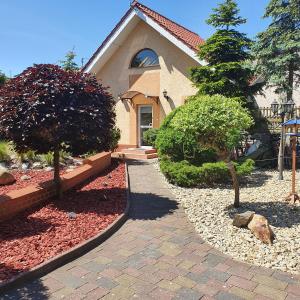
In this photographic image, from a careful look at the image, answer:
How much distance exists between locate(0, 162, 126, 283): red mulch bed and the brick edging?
0.11 meters

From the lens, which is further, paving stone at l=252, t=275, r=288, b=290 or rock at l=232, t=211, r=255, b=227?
rock at l=232, t=211, r=255, b=227

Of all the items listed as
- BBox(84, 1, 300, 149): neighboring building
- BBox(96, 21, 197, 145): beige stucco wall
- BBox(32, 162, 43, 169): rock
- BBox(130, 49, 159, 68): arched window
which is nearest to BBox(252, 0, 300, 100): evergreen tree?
BBox(84, 1, 300, 149): neighboring building

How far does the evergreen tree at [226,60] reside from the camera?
12289 millimetres

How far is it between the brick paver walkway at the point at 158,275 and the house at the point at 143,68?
1050 cm

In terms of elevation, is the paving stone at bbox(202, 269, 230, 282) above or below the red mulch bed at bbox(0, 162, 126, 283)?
below

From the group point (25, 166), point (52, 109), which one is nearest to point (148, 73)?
point (25, 166)

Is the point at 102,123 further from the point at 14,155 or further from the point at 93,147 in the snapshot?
the point at 14,155

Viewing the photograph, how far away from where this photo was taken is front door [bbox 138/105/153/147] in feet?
53.9

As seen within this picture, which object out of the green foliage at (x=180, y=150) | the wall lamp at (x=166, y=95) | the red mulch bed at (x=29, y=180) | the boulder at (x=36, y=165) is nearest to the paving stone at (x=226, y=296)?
the red mulch bed at (x=29, y=180)

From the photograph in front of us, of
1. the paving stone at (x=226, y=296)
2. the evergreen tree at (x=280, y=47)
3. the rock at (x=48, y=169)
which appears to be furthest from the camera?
the evergreen tree at (x=280, y=47)

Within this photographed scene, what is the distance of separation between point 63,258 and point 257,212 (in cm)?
408

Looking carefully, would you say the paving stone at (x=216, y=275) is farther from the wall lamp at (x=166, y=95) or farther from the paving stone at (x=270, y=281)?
the wall lamp at (x=166, y=95)

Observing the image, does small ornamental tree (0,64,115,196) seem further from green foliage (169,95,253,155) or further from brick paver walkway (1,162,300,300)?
brick paver walkway (1,162,300,300)

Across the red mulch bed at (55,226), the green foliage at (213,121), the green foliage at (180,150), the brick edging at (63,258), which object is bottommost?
the brick edging at (63,258)
